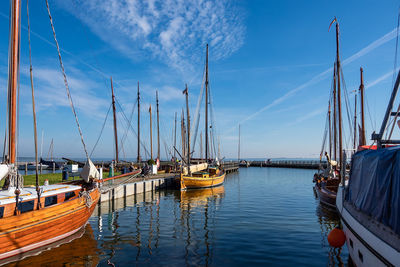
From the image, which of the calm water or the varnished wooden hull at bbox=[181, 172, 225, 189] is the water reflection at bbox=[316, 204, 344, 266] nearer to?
the calm water

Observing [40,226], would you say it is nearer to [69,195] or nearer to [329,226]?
[69,195]

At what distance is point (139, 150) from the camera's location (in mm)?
47844

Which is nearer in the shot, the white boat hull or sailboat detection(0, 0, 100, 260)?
the white boat hull

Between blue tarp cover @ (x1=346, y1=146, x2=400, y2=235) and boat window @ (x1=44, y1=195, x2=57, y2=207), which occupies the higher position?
blue tarp cover @ (x1=346, y1=146, x2=400, y2=235)

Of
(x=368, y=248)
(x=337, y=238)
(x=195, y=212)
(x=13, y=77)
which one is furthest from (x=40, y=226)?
(x=368, y=248)

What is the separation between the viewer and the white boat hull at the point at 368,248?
5730mm

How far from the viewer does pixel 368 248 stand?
23.0 ft

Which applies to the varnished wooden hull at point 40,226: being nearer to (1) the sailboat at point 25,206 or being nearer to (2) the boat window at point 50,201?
(1) the sailboat at point 25,206

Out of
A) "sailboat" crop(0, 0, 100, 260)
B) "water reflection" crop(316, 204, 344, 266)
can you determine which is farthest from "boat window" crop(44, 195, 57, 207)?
"water reflection" crop(316, 204, 344, 266)

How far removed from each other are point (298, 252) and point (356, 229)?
13.1 ft

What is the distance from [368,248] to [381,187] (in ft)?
5.53

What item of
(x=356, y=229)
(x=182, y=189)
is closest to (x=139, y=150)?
(x=182, y=189)

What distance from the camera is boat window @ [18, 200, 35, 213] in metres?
10.9

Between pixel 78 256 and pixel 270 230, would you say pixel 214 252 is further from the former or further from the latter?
pixel 78 256
